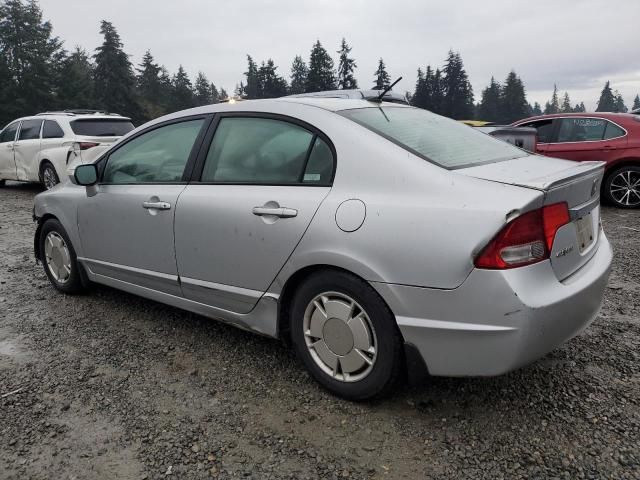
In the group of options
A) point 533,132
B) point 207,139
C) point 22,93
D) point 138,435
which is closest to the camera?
point 138,435

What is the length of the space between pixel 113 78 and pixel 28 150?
5868 centimetres

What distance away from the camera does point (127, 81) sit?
63438 mm

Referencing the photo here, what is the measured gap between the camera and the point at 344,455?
2.19 metres

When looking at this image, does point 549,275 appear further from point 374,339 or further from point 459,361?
point 374,339

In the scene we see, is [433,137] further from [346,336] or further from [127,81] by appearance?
[127,81]

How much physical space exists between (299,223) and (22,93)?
57.5 metres

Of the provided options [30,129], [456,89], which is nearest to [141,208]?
[30,129]

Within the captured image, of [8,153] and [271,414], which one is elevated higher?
[8,153]

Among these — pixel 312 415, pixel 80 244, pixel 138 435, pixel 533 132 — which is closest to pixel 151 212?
pixel 80 244

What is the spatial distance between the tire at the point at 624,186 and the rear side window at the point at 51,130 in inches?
381

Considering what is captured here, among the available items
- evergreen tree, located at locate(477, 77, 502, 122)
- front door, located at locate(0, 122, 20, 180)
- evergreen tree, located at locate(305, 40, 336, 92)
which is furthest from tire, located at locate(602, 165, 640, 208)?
evergreen tree, located at locate(477, 77, 502, 122)

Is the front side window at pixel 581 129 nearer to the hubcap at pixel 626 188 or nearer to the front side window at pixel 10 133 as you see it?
the hubcap at pixel 626 188

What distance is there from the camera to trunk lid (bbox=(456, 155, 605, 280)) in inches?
85.2

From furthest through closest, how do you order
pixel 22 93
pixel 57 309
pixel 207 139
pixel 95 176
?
pixel 22 93 → pixel 57 309 → pixel 95 176 → pixel 207 139
